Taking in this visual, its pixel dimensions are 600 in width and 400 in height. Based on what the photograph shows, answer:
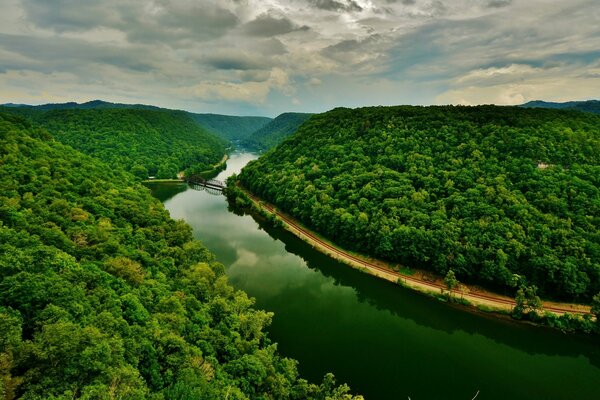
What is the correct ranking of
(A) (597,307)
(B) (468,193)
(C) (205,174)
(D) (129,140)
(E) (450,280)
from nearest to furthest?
(A) (597,307)
(E) (450,280)
(B) (468,193)
(C) (205,174)
(D) (129,140)

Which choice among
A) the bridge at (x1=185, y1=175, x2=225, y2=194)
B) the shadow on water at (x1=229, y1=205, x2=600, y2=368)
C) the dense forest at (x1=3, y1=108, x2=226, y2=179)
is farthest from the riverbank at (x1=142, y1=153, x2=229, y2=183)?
the shadow on water at (x1=229, y1=205, x2=600, y2=368)

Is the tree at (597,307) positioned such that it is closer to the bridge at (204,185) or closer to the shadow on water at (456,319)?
the shadow on water at (456,319)

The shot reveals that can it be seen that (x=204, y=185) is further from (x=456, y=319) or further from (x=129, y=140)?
(x=456, y=319)

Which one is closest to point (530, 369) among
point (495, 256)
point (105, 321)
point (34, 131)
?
point (495, 256)

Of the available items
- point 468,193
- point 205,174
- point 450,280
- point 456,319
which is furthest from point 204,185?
point 456,319

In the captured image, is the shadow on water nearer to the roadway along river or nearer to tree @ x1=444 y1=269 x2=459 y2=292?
the roadway along river

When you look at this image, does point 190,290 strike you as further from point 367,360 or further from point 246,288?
Result: point 367,360
